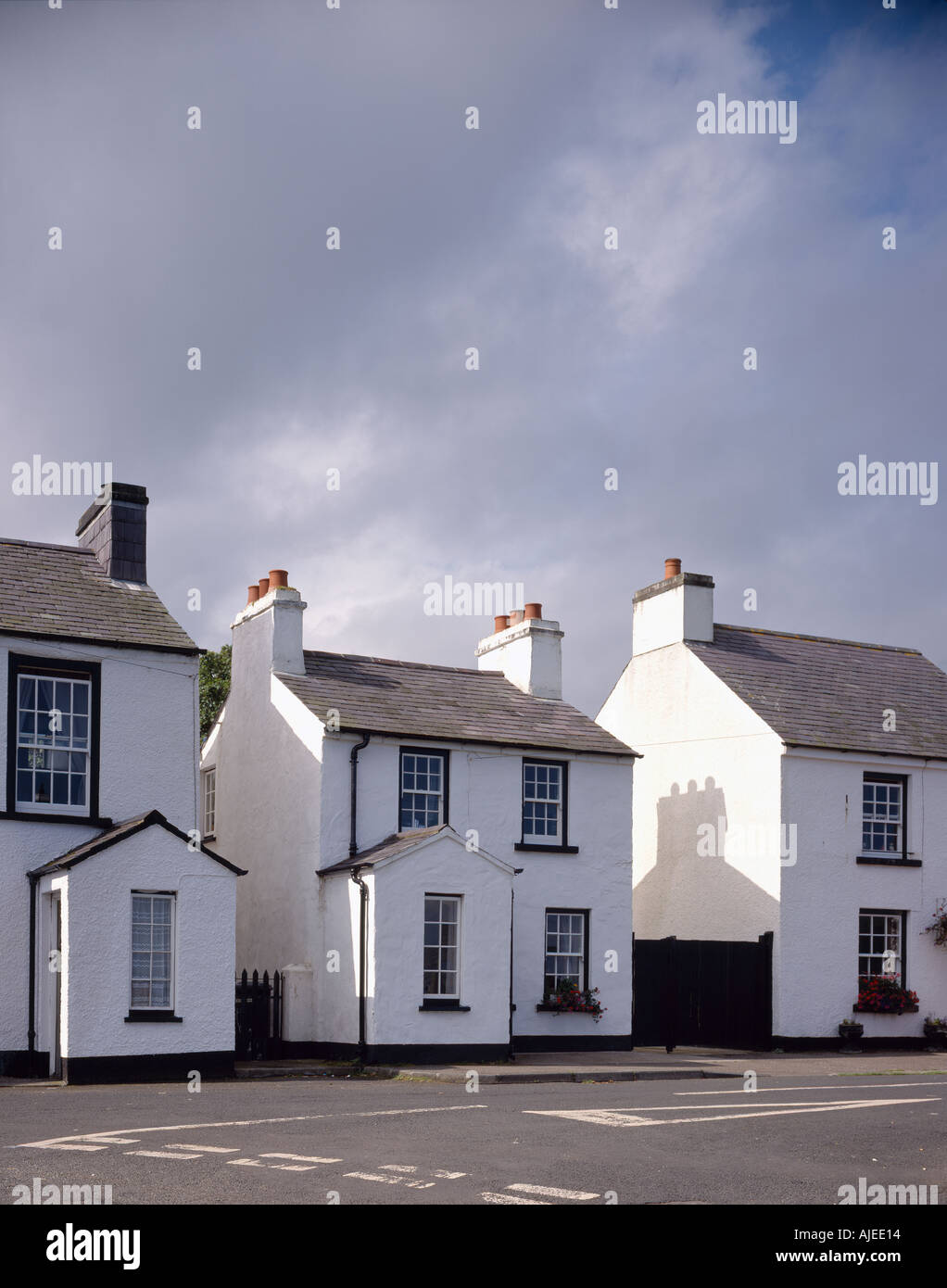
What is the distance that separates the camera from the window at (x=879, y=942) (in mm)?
28859

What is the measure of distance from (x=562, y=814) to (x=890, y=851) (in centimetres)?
734

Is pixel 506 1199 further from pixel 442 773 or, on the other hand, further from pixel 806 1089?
pixel 442 773

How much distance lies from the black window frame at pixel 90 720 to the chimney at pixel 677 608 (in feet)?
44.5

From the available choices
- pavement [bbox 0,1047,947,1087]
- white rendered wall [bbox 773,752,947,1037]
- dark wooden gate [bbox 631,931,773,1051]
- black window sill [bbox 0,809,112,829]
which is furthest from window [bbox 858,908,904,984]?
black window sill [bbox 0,809,112,829]

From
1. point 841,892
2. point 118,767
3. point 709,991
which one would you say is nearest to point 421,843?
point 118,767

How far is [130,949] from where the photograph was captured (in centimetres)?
1986

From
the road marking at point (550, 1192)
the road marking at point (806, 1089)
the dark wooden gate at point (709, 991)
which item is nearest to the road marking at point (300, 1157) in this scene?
Result: the road marking at point (550, 1192)

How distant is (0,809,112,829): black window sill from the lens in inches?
815

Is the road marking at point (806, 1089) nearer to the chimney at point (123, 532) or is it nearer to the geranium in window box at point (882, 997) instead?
the geranium in window box at point (882, 997)

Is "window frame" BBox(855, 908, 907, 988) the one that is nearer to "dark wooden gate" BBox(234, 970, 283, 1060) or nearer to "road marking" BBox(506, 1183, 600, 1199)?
"dark wooden gate" BBox(234, 970, 283, 1060)
